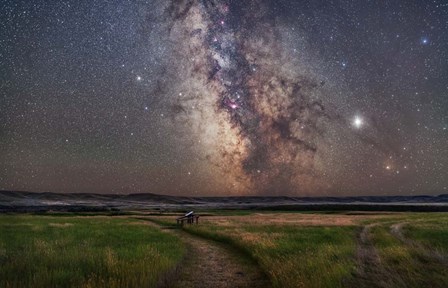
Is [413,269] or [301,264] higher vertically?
[301,264]

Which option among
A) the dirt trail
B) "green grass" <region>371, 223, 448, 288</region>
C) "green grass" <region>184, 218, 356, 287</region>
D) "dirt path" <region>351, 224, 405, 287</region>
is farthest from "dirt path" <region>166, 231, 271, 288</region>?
"green grass" <region>371, 223, 448, 288</region>

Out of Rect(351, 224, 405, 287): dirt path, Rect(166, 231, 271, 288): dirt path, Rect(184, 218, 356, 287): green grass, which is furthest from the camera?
Rect(166, 231, 271, 288): dirt path

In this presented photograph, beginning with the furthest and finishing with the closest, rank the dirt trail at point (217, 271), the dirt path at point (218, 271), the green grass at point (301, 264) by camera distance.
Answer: the dirt path at point (218, 271), the dirt trail at point (217, 271), the green grass at point (301, 264)

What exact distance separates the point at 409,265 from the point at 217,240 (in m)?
12.5

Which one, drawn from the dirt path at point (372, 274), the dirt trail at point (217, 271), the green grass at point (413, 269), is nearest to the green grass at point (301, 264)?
the dirt path at point (372, 274)

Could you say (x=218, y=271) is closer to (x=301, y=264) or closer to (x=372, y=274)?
(x=301, y=264)

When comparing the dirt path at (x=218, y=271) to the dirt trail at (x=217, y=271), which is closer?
the dirt trail at (x=217, y=271)

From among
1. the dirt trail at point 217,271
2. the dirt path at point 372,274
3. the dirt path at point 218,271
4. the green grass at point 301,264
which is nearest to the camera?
the green grass at point 301,264

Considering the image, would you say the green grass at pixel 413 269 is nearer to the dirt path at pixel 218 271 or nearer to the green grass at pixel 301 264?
the green grass at pixel 301 264

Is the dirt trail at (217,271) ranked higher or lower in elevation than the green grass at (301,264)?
lower

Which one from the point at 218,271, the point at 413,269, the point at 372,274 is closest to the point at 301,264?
the point at 372,274

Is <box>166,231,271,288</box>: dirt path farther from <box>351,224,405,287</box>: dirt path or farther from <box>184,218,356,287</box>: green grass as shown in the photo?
<box>351,224,405,287</box>: dirt path

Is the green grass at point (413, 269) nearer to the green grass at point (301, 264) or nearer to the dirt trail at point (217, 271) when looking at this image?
the green grass at point (301, 264)

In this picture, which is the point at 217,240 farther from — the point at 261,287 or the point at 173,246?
the point at 261,287
